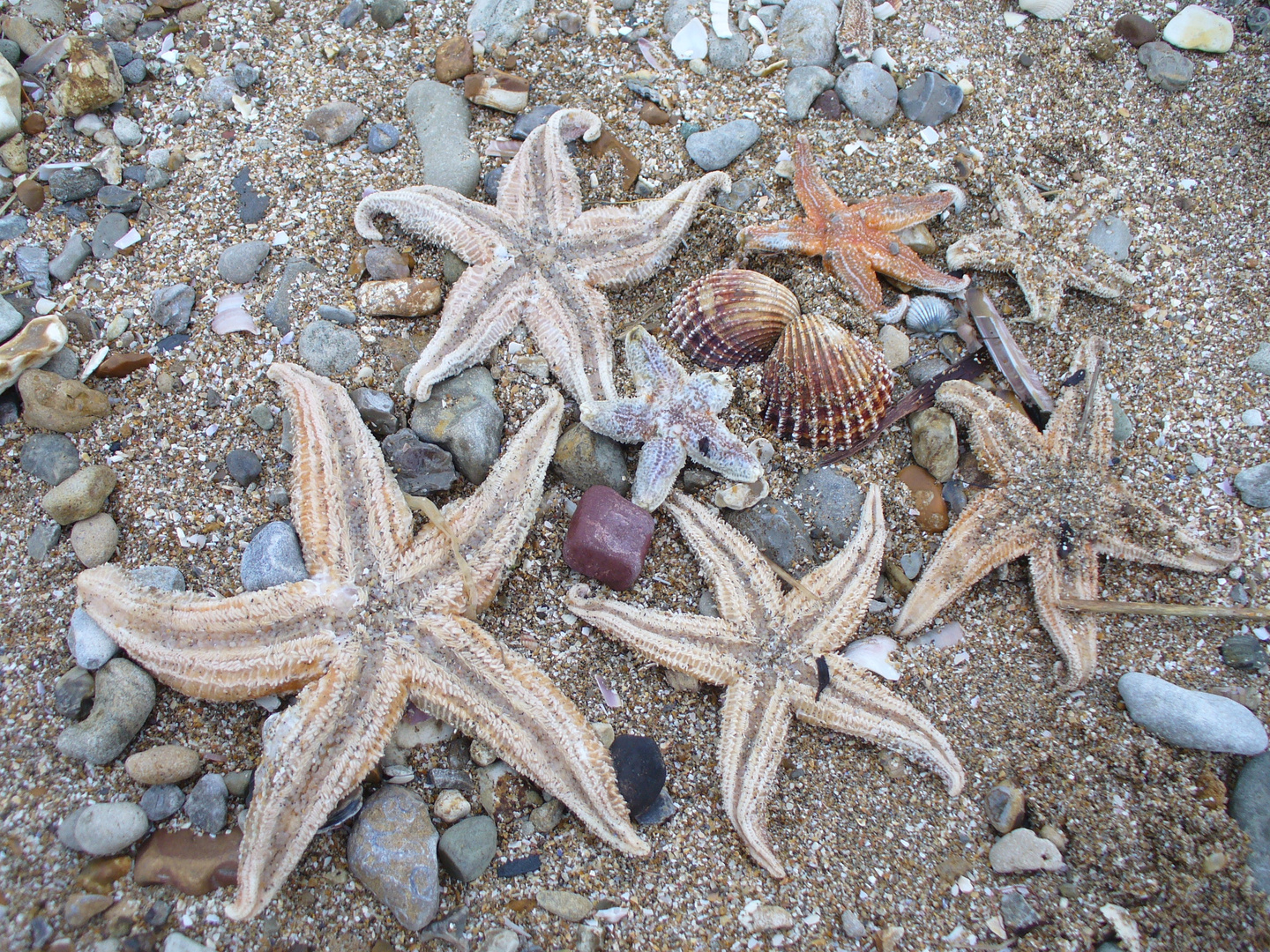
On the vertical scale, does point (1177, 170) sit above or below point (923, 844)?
above

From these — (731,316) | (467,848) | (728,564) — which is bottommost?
(467,848)

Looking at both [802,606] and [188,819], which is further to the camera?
[802,606]

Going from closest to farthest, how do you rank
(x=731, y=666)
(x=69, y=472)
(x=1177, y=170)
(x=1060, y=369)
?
(x=731, y=666) < (x=69, y=472) < (x=1060, y=369) < (x=1177, y=170)

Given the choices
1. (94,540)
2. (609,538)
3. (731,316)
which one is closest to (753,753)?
(609,538)

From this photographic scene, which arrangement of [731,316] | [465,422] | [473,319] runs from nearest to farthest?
[465,422] → [473,319] → [731,316]

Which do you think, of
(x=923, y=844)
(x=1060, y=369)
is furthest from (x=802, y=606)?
(x=1060, y=369)

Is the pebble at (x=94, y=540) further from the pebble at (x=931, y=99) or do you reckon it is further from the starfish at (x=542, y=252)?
the pebble at (x=931, y=99)

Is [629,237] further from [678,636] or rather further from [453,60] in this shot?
[678,636]

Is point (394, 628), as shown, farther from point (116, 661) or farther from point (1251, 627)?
point (1251, 627)

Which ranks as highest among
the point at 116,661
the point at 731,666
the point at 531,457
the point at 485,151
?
the point at 485,151
